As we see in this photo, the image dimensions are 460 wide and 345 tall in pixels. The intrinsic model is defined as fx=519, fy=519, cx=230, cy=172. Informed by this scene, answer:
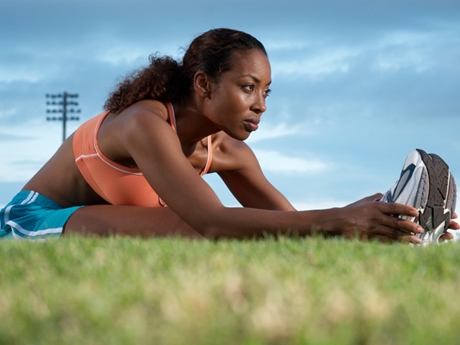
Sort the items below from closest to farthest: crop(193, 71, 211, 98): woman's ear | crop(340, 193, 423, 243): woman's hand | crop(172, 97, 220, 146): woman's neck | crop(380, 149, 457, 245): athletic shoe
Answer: crop(340, 193, 423, 243): woman's hand < crop(380, 149, 457, 245): athletic shoe < crop(193, 71, 211, 98): woman's ear < crop(172, 97, 220, 146): woman's neck

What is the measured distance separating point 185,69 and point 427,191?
2106 mm

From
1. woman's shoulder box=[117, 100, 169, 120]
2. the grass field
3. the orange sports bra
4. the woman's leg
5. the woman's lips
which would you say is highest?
woman's shoulder box=[117, 100, 169, 120]

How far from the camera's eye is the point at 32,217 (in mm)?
4375

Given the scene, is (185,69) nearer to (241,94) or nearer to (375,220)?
→ (241,94)

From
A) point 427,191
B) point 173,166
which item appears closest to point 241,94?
point 173,166

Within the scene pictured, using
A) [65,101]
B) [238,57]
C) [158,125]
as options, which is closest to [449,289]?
[158,125]

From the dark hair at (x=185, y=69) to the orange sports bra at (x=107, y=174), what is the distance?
6.1 inches

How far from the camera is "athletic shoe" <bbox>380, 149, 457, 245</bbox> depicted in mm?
3381

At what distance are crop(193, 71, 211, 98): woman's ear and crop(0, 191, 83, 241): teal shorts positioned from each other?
135 cm

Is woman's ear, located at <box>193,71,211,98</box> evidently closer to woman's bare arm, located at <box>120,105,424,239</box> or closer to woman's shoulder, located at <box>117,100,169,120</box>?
woman's shoulder, located at <box>117,100,169,120</box>

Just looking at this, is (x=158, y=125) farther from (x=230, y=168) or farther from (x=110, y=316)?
(x=110, y=316)

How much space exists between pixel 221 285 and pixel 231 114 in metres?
2.44

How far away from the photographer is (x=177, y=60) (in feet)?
→ 14.5

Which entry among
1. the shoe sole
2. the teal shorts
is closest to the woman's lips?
the shoe sole
